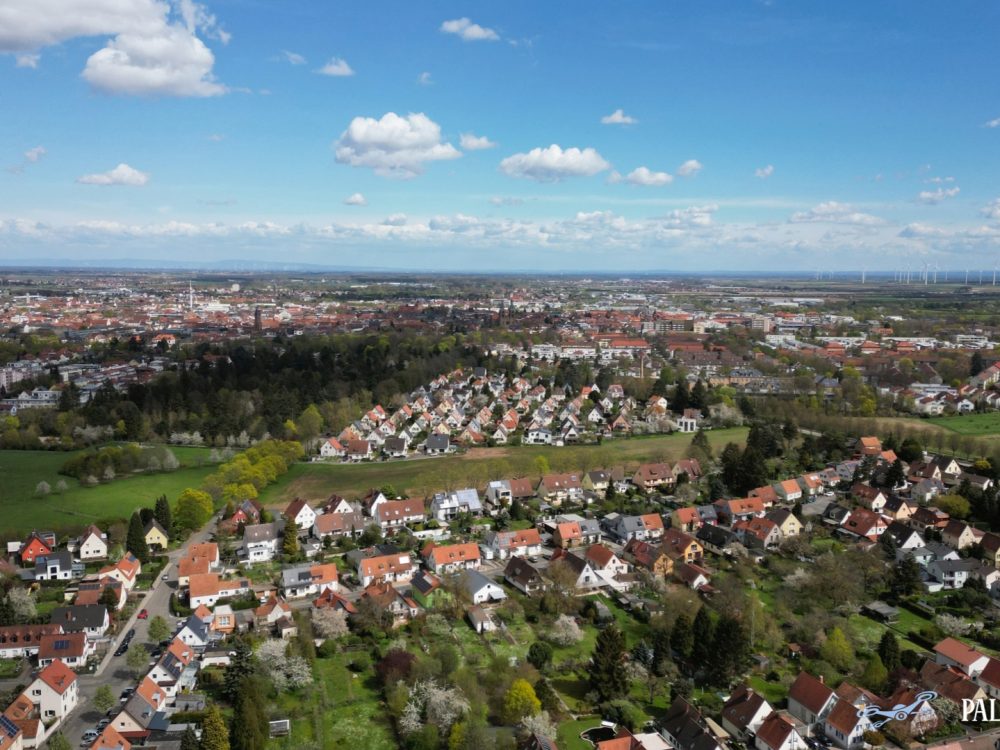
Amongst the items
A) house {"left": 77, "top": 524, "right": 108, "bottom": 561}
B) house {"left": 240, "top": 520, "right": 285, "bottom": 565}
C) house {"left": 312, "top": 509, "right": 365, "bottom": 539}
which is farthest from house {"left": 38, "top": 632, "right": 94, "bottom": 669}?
house {"left": 312, "top": 509, "right": 365, "bottom": 539}

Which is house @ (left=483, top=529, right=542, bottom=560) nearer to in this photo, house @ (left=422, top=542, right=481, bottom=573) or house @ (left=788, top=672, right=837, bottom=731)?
house @ (left=422, top=542, right=481, bottom=573)

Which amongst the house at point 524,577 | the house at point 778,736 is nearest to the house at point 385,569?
the house at point 524,577

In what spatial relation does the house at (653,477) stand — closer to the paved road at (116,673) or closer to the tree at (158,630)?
the paved road at (116,673)

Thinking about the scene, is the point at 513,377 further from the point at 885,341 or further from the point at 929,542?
the point at 885,341

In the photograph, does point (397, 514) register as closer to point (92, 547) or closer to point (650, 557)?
point (650, 557)

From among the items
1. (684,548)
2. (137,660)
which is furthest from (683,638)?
(137,660)

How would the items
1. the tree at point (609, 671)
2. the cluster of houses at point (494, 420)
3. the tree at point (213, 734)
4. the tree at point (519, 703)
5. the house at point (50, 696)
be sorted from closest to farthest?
the tree at point (213, 734) < the tree at point (519, 703) < the house at point (50, 696) < the tree at point (609, 671) < the cluster of houses at point (494, 420)
